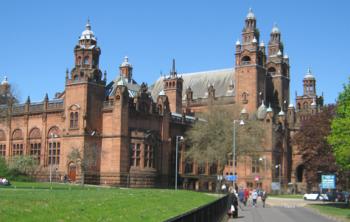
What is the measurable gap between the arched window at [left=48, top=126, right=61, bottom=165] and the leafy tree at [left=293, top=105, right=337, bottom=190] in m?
35.0

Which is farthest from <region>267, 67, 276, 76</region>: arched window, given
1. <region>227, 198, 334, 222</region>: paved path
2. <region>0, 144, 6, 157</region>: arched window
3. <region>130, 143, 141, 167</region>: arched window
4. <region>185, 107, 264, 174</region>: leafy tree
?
<region>227, 198, 334, 222</region>: paved path

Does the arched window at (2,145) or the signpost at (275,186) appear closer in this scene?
the arched window at (2,145)

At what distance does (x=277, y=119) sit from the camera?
371ft

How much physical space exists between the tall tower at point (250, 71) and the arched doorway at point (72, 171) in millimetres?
47807

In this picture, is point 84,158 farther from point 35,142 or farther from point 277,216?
point 277,216

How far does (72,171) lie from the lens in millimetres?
77438

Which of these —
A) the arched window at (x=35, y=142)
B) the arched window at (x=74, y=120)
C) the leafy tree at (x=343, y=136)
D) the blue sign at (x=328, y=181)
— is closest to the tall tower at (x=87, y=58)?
the arched window at (x=74, y=120)

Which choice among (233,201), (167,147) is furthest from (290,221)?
(167,147)

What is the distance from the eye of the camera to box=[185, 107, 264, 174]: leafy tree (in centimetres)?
8288

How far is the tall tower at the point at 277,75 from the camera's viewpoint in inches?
5059

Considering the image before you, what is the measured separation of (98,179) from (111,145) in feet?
16.5

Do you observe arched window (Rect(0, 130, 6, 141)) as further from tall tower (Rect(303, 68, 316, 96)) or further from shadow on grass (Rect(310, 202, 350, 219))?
tall tower (Rect(303, 68, 316, 96))

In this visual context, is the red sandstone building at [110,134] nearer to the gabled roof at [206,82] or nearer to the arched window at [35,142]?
the arched window at [35,142]

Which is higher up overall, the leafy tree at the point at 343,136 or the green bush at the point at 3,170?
the leafy tree at the point at 343,136
